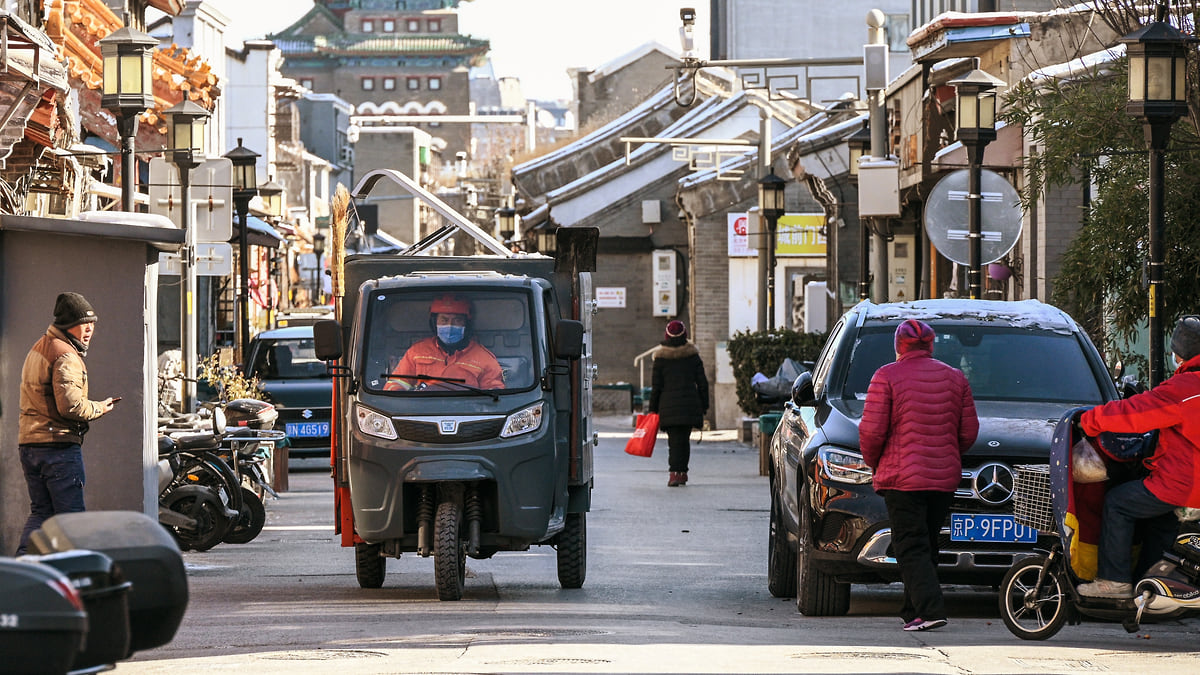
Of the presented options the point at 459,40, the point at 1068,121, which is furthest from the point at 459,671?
the point at 459,40

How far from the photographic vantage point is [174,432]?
1611cm

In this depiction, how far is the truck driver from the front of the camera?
13422 millimetres

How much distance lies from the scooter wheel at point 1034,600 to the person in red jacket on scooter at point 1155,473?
0.27 metres

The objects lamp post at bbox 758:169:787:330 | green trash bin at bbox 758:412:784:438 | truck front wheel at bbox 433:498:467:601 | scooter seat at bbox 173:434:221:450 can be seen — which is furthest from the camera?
lamp post at bbox 758:169:787:330

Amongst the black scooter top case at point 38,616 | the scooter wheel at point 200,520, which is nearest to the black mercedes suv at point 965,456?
the scooter wheel at point 200,520

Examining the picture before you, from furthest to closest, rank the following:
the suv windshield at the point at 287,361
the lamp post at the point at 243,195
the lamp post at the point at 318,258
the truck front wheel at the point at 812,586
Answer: the lamp post at the point at 318,258 → the lamp post at the point at 243,195 → the suv windshield at the point at 287,361 → the truck front wheel at the point at 812,586

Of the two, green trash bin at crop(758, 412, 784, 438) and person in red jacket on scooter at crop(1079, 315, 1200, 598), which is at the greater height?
person in red jacket on scooter at crop(1079, 315, 1200, 598)

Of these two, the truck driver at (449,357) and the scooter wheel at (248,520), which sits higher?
the truck driver at (449,357)

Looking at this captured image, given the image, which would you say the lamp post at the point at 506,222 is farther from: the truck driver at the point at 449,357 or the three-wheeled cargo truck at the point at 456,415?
the truck driver at the point at 449,357

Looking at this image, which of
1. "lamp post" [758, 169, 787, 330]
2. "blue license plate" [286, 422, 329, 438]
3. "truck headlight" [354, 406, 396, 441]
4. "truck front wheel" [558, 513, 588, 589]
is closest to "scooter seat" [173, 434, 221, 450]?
"truck headlight" [354, 406, 396, 441]

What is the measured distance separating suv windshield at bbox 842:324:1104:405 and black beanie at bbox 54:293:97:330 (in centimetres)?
460

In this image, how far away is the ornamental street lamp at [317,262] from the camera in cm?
6112

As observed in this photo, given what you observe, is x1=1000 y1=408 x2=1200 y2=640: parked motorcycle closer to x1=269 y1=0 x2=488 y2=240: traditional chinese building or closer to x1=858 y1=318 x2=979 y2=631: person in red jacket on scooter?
x1=858 y1=318 x2=979 y2=631: person in red jacket on scooter

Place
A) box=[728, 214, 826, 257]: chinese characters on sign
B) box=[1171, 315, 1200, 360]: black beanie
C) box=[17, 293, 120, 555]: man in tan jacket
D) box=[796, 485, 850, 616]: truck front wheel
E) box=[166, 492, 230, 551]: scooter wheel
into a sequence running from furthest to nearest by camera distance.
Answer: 1. box=[728, 214, 826, 257]: chinese characters on sign
2. box=[166, 492, 230, 551]: scooter wheel
3. box=[17, 293, 120, 555]: man in tan jacket
4. box=[796, 485, 850, 616]: truck front wheel
5. box=[1171, 315, 1200, 360]: black beanie
